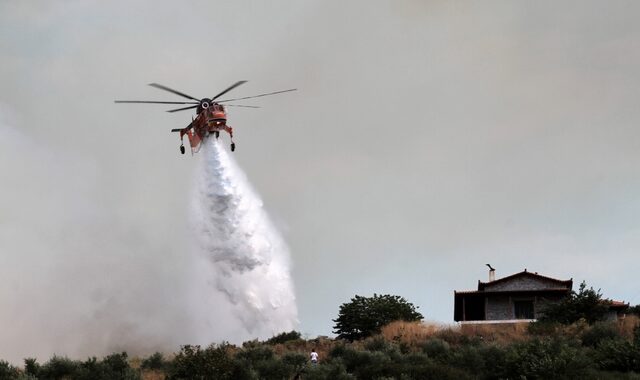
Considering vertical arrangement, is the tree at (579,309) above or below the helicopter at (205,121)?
below

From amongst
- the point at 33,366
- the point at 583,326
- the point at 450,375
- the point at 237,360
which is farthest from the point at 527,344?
the point at 33,366

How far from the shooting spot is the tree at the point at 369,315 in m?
61.7

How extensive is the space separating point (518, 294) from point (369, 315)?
9234mm

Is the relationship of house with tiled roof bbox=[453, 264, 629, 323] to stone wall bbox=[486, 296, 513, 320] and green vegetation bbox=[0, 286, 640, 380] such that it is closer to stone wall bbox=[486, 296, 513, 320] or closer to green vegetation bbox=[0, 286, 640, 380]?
stone wall bbox=[486, 296, 513, 320]

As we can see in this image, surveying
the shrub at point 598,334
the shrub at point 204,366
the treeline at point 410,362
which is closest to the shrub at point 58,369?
the treeline at point 410,362

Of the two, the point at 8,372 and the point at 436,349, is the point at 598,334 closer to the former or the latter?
the point at 436,349

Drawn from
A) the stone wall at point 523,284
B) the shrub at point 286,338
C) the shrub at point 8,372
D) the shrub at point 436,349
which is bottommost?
the shrub at point 8,372

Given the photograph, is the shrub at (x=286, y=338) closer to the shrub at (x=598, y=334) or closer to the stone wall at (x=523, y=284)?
the stone wall at (x=523, y=284)

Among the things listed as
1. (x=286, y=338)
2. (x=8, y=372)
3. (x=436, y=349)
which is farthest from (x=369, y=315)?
(x=8, y=372)

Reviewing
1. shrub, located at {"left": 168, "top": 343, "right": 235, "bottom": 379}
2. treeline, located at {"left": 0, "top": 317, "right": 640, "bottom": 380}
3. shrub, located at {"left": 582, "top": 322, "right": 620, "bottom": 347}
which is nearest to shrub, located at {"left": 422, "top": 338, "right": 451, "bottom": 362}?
treeline, located at {"left": 0, "top": 317, "right": 640, "bottom": 380}

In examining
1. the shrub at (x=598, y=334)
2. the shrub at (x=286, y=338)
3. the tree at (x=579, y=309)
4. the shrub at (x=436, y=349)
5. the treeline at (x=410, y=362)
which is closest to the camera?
the treeline at (x=410, y=362)

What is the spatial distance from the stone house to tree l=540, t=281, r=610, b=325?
15.4 feet

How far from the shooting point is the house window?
6147cm

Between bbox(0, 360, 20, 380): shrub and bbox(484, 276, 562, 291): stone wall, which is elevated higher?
bbox(484, 276, 562, 291): stone wall
